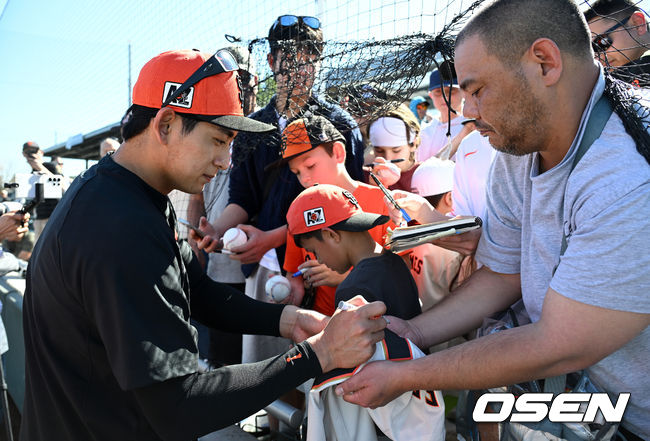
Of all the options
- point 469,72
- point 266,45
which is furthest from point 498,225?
point 266,45

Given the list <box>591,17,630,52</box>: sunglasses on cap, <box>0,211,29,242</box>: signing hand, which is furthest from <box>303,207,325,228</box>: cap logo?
<box>0,211,29,242</box>: signing hand

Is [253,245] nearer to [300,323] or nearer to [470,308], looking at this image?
[300,323]

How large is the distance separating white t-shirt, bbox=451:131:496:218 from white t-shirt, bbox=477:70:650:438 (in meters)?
0.78

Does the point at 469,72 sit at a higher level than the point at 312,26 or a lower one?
lower

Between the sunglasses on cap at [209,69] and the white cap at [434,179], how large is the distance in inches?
Answer: 70.3

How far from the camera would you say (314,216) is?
264 centimetres

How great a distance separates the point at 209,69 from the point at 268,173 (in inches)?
73.3

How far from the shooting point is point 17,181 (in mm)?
4512

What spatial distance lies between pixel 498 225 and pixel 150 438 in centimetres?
166

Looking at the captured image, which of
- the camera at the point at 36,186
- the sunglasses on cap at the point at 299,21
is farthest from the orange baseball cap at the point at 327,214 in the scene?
the camera at the point at 36,186

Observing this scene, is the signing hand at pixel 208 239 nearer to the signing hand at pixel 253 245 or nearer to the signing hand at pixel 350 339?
the signing hand at pixel 253 245

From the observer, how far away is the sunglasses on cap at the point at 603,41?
2139 millimetres

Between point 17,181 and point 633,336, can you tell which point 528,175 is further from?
point 17,181

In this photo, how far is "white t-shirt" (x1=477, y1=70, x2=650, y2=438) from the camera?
1471 mm
